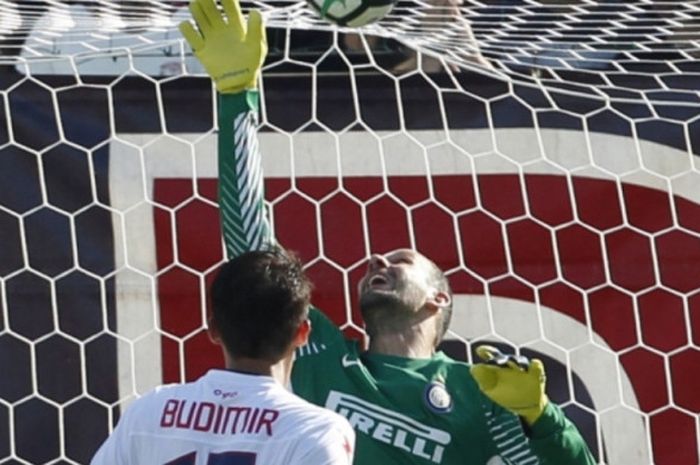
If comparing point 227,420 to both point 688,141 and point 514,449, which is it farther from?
point 688,141

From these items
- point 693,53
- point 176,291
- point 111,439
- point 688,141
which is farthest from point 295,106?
point 111,439

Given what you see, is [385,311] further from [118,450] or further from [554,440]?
[118,450]

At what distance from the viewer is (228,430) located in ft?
4.91

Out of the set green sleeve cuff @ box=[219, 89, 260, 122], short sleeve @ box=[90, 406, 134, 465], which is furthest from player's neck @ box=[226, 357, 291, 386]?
green sleeve cuff @ box=[219, 89, 260, 122]

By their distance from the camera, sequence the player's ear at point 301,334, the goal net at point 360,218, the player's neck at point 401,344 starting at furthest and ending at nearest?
the goal net at point 360,218
the player's neck at point 401,344
the player's ear at point 301,334

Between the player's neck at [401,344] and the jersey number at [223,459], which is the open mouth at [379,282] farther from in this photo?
the jersey number at [223,459]

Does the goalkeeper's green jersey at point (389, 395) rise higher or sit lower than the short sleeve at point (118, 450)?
lower

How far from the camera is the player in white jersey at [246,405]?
148 cm

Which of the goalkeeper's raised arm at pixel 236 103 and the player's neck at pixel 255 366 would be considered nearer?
the player's neck at pixel 255 366

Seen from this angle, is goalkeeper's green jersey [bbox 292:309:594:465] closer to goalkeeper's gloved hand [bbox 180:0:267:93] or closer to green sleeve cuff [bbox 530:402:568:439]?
green sleeve cuff [bbox 530:402:568:439]

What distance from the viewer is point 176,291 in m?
2.62

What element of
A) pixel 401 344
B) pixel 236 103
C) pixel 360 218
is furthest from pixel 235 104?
pixel 360 218

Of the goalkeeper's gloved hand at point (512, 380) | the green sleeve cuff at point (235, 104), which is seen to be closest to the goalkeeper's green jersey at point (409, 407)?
the goalkeeper's gloved hand at point (512, 380)

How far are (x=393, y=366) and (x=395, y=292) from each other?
0.33 ft
